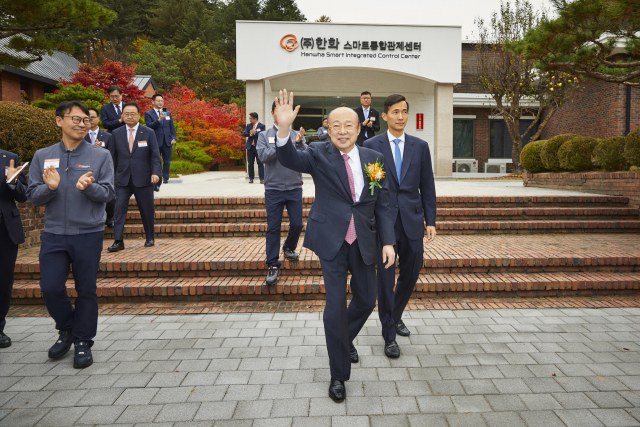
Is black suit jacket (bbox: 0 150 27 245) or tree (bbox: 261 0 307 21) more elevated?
tree (bbox: 261 0 307 21)

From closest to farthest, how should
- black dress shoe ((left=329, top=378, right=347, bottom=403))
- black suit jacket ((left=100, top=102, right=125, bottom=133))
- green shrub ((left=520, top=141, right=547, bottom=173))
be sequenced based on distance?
black dress shoe ((left=329, top=378, right=347, bottom=403)) → black suit jacket ((left=100, top=102, right=125, bottom=133)) → green shrub ((left=520, top=141, right=547, bottom=173))

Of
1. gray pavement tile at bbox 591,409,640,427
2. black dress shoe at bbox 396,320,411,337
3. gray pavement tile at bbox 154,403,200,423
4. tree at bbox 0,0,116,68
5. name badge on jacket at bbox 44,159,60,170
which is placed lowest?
gray pavement tile at bbox 591,409,640,427

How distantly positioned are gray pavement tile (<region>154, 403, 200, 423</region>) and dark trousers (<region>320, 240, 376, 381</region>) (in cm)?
97

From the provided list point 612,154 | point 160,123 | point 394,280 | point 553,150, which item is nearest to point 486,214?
point 612,154

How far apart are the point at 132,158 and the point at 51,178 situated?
2964 millimetres

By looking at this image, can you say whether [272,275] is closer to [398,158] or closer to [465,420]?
[398,158]

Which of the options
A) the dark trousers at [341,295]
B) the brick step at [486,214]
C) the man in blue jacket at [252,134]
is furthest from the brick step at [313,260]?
the man in blue jacket at [252,134]

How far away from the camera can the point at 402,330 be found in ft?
13.2

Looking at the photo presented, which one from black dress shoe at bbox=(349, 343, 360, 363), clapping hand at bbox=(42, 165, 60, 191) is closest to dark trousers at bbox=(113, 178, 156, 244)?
clapping hand at bbox=(42, 165, 60, 191)

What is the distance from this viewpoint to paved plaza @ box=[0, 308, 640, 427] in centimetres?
270

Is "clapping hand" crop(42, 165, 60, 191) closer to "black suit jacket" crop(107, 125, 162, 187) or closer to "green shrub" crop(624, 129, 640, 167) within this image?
"black suit jacket" crop(107, 125, 162, 187)

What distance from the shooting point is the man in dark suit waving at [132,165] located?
611 centimetres

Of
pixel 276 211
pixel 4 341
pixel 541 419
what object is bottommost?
pixel 541 419

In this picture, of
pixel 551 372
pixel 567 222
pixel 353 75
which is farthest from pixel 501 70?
pixel 551 372
